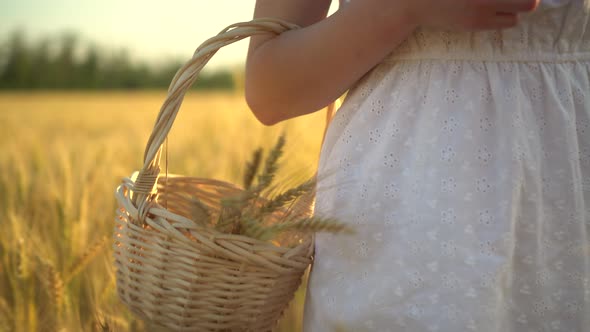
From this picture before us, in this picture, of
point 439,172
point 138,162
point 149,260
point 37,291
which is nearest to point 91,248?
point 37,291

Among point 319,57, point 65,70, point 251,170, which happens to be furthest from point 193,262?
point 65,70

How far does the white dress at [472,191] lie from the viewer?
615 millimetres

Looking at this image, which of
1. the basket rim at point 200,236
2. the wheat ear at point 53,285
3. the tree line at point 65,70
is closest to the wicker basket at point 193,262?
the basket rim at point 200,236

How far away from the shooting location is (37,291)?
3.16ft

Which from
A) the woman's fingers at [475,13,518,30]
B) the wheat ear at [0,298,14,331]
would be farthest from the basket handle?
the wheat ear at [0,298,14,331]

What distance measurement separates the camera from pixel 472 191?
0.62 meters

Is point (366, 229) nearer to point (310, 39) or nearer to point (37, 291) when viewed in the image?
point (310, 39)

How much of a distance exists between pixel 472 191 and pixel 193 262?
0.31 metres

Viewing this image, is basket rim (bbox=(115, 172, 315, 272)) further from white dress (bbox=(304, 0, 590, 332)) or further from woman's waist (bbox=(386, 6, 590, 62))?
woman's waist (bbox=(386, 6, 590, 62))

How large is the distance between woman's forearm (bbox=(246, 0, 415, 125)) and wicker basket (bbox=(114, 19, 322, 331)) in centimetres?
4

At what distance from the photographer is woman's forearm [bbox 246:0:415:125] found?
0.62m

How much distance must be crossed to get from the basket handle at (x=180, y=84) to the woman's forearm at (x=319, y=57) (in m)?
0.03

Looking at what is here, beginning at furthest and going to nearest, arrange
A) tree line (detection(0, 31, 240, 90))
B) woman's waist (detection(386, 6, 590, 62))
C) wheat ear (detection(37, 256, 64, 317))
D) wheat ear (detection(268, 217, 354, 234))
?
tree line (detection(0, 31, 240, 90))
wheat ear (detection(37, 256, 64, 317))
woman's waist (detection(386, 6, 590, 62))
wheat ear (detection(268, 217, 354, 234))

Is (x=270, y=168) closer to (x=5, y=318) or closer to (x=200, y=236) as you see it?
(x=200, y=236)
